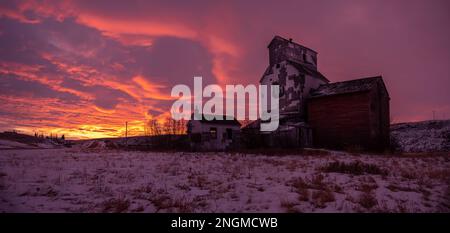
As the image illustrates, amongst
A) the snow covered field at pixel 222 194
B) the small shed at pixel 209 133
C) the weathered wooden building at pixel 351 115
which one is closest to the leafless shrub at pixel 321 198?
the snow covered field at pixel 222 194

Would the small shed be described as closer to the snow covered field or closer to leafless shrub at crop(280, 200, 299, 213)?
the snow covered field

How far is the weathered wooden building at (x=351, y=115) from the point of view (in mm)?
23875

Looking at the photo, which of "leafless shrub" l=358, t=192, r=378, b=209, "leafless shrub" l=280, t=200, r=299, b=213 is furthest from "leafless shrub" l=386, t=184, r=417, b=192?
"leafless shrub" l=280, t=200, r=299, b=213

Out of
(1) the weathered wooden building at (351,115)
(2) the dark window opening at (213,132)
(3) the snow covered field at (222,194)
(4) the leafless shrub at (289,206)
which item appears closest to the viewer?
(4) the leafless shrub at (289,206)

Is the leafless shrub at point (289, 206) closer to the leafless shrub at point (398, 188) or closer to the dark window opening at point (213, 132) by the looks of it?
the leafless shrub at point (398, 188)

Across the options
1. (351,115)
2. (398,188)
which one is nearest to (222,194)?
(398,188)

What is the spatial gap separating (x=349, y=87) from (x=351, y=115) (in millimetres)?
2987

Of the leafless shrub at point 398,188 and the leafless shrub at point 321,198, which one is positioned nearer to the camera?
the leafless shrub at point 321,198

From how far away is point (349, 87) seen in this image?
2583 centimetres

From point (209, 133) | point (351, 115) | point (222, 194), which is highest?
point (351, 115)

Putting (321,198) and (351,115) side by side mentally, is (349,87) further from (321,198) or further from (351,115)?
(321,198)

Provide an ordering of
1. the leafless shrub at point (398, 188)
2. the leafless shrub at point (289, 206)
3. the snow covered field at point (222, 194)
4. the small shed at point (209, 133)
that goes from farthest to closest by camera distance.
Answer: the small shed at point (209, 133) → the leafless shrub at point (398, 188) → the snow covered field at point (222, 194) → the leafless shrub at point (289, 206)
